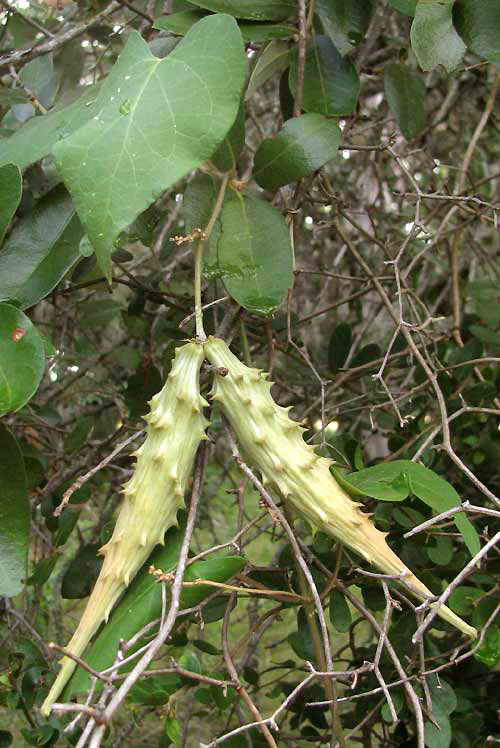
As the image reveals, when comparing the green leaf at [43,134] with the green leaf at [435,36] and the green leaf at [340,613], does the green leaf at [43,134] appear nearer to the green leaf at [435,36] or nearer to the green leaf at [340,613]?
the green leaf at [435,36]

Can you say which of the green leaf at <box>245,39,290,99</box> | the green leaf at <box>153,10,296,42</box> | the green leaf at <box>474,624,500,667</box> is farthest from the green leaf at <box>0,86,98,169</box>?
the green leaf at <box>474,624,500,667</box>

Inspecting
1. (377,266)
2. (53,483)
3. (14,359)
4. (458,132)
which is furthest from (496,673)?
(458,132)

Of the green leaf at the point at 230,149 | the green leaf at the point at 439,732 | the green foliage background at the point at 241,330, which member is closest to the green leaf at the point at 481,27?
the green foliage background at the point at 241,330

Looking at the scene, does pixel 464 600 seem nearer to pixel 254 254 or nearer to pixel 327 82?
pixel 254 254

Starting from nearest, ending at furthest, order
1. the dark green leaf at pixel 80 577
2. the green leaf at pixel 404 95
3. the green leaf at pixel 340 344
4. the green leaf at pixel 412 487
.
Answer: the green leaf at pixel 412 487 < the dark green leaf at pixel 80 577 < the green leaf at pixel 404 95 < the green leaf at pixel 340 344

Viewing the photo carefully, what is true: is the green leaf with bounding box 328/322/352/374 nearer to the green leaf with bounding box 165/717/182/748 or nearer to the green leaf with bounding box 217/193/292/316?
the green leaf with bounding box 217/193/292/316

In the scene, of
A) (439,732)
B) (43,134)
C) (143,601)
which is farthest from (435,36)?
(439,732)
